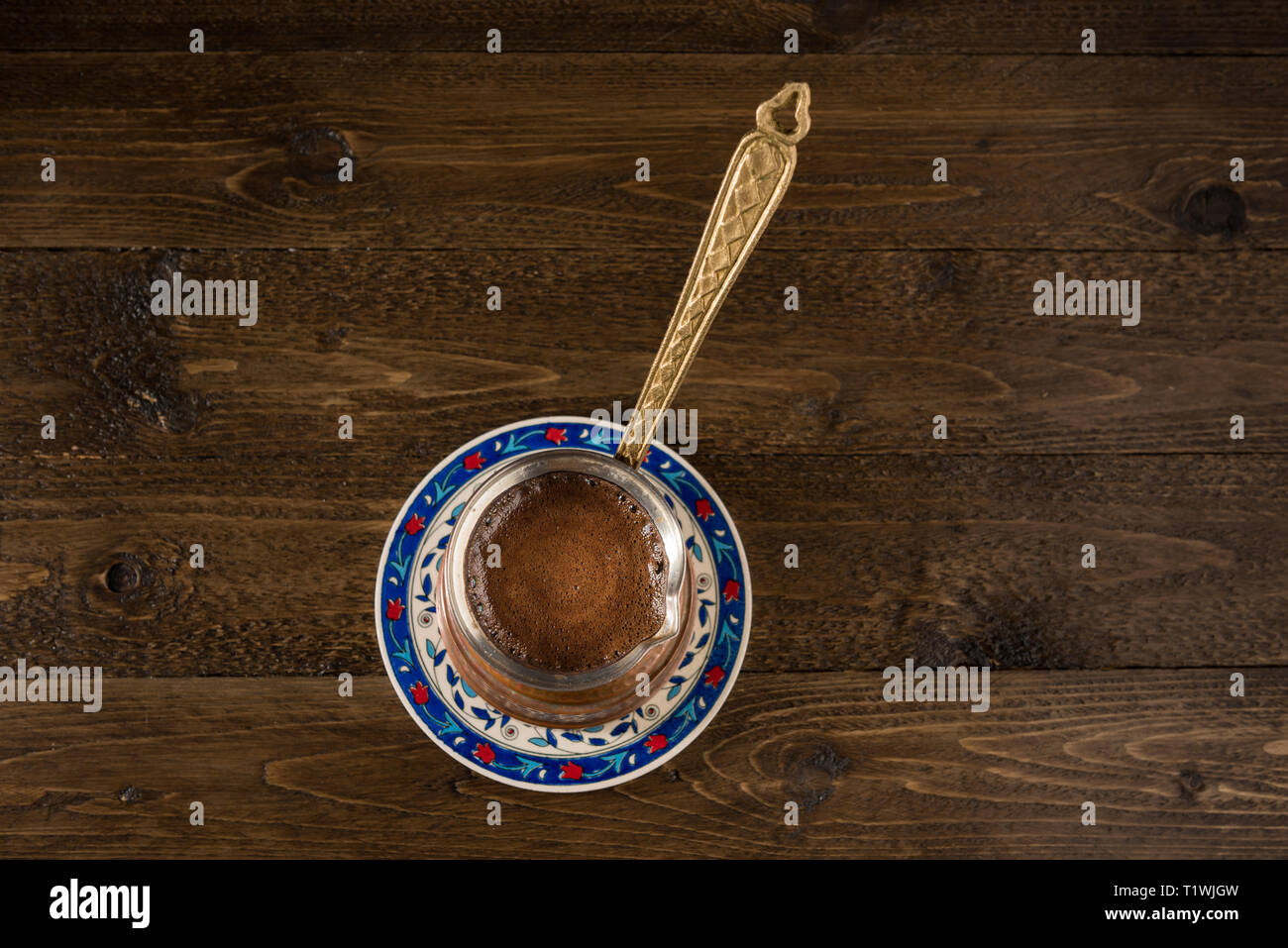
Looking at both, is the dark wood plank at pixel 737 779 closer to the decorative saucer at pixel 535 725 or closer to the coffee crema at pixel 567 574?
the decorative saucer at pixel 535 725

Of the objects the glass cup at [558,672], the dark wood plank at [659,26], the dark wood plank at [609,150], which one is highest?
the dark wood plank at [659,26]

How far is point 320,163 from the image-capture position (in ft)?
3.17

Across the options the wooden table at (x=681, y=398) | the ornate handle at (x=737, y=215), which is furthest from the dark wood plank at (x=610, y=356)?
the ornate handle at (x=737, y=215)

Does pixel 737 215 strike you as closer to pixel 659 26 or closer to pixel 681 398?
pixel 681 398

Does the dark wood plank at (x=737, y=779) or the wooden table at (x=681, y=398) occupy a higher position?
the wooden table at (x=681, y=398)

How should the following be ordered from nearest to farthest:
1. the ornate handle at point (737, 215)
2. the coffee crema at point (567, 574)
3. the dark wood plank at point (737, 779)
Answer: the ornate handle at point (737, 215) < the coffee crema at point (567, 574) < the dark wood plank at point (737, 779)

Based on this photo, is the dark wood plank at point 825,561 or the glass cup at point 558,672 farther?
the dark wood plank at point 825,561

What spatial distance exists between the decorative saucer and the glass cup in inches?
0.6

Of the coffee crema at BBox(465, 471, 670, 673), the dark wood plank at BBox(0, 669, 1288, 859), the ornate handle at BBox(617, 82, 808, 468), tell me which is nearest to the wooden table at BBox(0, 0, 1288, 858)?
the dark wood plank at BBox(0, 669, 1288, 859)

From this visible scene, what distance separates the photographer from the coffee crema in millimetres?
837

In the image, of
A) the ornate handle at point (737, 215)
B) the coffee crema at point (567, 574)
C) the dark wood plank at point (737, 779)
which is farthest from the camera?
the dark wood plank at point (737, 779)

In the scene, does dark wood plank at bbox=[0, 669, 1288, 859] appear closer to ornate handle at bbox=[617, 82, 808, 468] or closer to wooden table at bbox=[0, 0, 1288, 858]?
A: wooden table at bbox=[0, 0, 1288, 858]

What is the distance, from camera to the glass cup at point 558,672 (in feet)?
2.75
